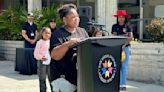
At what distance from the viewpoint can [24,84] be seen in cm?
876

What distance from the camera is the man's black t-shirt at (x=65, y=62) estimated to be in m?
3.61

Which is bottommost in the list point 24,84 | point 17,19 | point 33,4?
point 24,84

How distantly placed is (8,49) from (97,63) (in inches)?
422

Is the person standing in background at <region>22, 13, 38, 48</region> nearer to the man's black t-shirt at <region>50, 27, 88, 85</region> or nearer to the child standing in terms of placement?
the child standing

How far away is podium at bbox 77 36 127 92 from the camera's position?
3.47 meters

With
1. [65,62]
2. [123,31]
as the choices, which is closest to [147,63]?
[123,31]

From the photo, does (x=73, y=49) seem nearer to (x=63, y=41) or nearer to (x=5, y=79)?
(x=63, y=41)

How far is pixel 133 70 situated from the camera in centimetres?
880

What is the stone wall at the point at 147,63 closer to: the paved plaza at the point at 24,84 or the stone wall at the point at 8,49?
the paved plaza at the point at 24,84

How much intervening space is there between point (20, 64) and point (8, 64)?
7.81ft

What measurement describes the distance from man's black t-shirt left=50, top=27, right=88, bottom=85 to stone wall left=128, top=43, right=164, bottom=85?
4.81 meters

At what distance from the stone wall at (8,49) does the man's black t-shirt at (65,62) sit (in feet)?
31.1

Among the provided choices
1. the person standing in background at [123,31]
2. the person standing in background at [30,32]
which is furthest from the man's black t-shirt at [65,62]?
the person standing in background at [30,32]

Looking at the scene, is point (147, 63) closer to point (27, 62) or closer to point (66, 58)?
point (27, 62)
